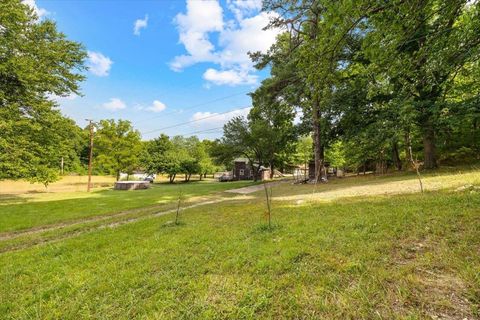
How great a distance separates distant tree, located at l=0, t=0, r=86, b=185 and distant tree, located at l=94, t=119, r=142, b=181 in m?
17.3

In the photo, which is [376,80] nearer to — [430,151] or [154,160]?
[430,151]

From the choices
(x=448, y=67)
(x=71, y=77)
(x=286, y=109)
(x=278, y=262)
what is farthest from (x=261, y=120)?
(x=278, y=262)

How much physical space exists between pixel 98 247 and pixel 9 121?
10399mm

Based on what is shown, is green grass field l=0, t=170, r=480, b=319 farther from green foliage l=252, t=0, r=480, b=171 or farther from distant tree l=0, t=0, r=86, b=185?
distant tree l=0, t=0, r=86, b=185

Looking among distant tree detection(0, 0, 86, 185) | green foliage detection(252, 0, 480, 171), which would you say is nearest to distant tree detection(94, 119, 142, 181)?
distant tree detection(0, 0, 86, 185)

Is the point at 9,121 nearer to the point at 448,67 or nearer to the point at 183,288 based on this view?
the point at 183,288

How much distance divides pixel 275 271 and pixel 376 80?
18.2 ft

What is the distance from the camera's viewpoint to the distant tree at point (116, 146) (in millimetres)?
31939

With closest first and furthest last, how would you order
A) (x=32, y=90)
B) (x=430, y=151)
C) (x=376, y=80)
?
(x=376, y=80), (x=32, y=90), (x=430, y=151)

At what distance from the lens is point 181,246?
4.70 m

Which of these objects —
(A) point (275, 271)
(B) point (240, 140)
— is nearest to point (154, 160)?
(B) point (240, 140)

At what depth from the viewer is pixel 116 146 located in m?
32.8

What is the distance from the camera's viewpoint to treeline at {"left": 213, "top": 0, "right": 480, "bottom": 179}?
4.13 m

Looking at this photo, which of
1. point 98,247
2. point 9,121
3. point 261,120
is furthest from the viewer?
point 261,120
